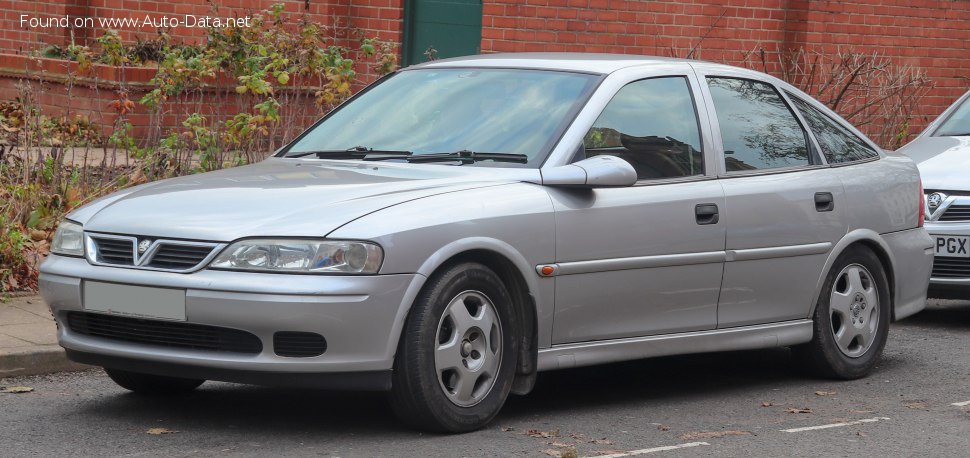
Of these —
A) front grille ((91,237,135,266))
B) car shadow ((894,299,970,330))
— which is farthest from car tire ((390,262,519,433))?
car shadow ((894,299,970,330))

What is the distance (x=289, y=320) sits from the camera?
5.47 metres

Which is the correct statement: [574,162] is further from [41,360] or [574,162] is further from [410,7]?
[410,7]

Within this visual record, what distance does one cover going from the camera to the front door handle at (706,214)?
680 centimetres

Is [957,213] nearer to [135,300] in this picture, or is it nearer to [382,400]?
[382,400]

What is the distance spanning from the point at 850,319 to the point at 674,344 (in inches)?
52.7

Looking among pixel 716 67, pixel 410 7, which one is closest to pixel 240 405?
pixel 716 67

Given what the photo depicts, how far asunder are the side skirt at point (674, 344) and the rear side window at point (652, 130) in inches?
28.5

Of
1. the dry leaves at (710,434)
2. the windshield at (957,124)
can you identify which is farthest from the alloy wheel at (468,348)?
the windshield at (957,124)

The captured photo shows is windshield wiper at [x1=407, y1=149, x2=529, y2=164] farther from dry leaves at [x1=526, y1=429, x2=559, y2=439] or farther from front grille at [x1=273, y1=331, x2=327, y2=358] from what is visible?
front grille at [x1=273, y1=331, x2=327, y2=358]

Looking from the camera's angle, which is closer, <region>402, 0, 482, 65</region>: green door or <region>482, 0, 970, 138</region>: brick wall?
<region>482, 0, 970, 138</region>: brick wall

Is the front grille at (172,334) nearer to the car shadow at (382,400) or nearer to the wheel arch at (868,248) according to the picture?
the car shadow at (382,400)

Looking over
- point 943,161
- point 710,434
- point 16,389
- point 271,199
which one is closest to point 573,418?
point 710,434

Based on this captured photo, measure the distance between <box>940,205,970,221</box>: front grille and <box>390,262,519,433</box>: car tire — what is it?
4.29 metres

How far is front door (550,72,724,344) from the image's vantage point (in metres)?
6.30
